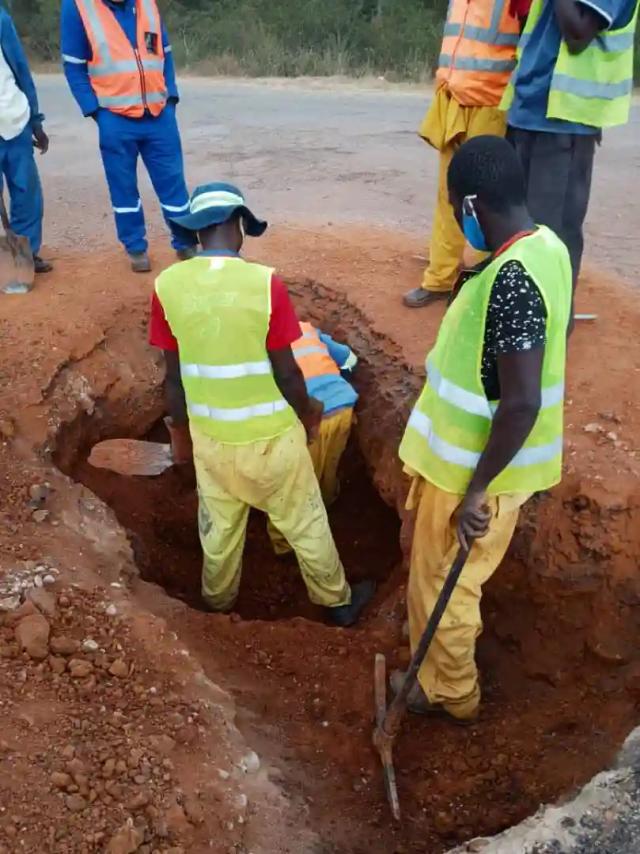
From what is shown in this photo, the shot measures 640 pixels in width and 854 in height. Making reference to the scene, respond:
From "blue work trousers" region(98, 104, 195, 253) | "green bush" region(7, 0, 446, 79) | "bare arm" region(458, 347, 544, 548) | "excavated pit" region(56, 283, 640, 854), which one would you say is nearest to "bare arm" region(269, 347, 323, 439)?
"excavated pit" region(56, 283, 640, 854)

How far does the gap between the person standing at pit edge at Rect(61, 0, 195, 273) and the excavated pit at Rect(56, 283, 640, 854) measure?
1737 mm

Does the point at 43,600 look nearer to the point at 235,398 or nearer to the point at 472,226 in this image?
the point at 235,398

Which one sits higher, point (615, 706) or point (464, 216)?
point (464, 216)

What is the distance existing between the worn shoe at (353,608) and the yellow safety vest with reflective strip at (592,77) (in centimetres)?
247

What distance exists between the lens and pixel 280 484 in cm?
352

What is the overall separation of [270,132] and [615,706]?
831cm

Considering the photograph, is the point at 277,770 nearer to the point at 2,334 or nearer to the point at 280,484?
the point at 280,484

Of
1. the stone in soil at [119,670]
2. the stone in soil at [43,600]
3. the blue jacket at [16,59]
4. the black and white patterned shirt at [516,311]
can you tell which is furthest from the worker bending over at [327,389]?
the blue jacket at [16,59]

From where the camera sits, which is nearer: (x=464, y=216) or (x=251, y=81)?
(x=464, y=216)

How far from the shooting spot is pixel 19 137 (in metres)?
5.43

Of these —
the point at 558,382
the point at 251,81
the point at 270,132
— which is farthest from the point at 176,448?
the point at 251,81

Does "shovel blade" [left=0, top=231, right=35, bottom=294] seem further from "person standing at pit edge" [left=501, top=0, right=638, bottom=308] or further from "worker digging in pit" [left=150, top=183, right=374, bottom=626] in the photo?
"person standing at pit edge" [left=501, top=0, right=638, bottom=308]

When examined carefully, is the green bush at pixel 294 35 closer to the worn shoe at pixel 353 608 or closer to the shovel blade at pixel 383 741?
the worn shoe at pixel 353 608

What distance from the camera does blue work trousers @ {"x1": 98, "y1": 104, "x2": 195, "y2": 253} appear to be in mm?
5359
